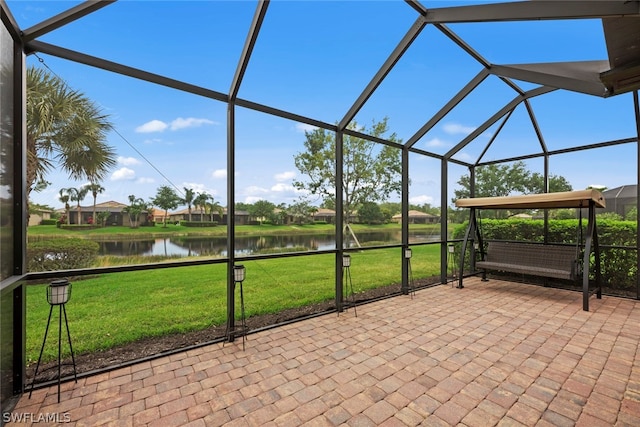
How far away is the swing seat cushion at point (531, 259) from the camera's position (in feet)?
16.2

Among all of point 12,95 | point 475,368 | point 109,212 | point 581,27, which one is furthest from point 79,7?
point 581,27

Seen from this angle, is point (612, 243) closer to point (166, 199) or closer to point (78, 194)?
point (166, 199)

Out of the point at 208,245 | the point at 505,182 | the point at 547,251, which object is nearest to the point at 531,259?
the point at 547,251

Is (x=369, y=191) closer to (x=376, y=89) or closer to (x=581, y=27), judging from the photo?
(x=376, y=89)

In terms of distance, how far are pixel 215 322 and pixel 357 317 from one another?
2.05 metres

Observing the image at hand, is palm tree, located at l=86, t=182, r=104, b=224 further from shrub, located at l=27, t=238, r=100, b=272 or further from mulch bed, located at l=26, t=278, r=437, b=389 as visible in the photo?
mulch bed, located at l=26, t=278, r=437, b=389

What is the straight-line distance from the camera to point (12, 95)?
2.12 meters

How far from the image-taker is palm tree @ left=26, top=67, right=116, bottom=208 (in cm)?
288

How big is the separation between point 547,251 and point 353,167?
14.0 feet

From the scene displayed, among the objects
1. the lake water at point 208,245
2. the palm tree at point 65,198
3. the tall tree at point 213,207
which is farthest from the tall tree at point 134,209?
the tall tree at point 213,207

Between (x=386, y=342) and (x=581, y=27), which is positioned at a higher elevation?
(x=581, y=27)

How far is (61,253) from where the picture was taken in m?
3.45

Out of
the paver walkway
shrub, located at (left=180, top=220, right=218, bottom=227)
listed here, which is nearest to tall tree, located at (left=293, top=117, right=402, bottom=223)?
shrub, located at (left=180, top=220, right=218, bottom=227)

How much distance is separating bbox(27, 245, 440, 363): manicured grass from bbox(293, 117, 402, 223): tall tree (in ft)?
5.88
